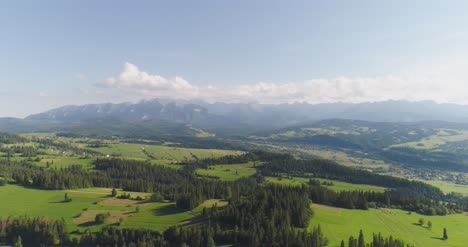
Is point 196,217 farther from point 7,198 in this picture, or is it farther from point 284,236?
point 7,198

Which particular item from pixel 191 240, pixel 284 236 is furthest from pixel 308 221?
pixel 191 240

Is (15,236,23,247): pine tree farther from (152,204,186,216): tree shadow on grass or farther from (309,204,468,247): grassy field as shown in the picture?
(309,204,468,247): grassy field

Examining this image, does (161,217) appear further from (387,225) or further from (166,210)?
(387,225)

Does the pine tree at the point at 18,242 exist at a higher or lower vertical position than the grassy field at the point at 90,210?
lower

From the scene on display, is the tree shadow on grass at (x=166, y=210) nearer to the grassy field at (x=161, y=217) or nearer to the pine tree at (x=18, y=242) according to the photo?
the grassy field at (x=161, y=217)

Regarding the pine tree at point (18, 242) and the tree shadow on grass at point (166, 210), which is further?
the tree shadow on grass at point (166, 210)

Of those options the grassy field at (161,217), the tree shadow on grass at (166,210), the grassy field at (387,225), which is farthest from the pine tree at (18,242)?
the grassy field at (387,225)

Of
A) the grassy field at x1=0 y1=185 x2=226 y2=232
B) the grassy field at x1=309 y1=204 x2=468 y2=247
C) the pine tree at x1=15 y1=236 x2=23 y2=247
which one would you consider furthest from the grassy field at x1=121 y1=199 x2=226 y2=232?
the grassy field at x1=309 y1=204 x2=468 y2=247
